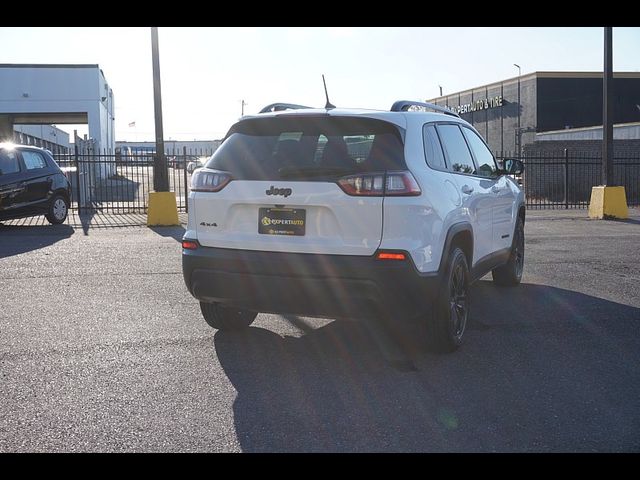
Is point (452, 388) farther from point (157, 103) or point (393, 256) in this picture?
point (157, 103)

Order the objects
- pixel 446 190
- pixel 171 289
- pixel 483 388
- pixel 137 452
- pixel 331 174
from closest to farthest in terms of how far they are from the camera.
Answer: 1. pixel 137 452
2. pixel 483 388
3. pixel 331 174
4. pixel 446 190
5. pixel 171 289

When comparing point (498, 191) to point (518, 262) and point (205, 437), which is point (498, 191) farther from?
point (205, 437)

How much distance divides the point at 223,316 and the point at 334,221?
154 centimetres

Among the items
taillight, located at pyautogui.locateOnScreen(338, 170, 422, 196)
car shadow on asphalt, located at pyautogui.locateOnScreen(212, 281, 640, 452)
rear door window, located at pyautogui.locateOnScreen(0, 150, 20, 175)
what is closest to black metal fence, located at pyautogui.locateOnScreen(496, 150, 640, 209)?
rear door window, located at pyautogui.locateOnScreen(0, 150, 20, 175)

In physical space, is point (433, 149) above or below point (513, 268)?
above

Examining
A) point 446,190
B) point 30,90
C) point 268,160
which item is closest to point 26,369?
point 268,160

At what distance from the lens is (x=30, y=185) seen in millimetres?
15008

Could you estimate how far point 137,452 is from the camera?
3758 mm

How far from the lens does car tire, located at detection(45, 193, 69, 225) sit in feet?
51.7

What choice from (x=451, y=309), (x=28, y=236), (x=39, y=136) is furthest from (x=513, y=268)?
(x=39, y=136)

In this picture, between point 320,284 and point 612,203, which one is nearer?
point 320,284

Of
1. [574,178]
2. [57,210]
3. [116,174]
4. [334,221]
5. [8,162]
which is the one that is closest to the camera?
[334,221]

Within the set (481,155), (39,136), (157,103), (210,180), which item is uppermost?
(39,136)

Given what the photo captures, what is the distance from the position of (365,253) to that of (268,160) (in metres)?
1.01
